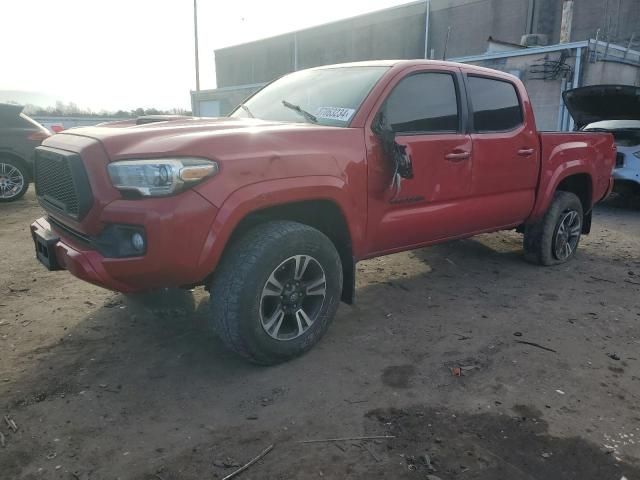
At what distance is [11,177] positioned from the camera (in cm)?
848

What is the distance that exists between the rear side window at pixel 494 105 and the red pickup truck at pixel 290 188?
0.05 feet

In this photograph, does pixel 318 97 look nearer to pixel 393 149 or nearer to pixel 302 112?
pixel 302 112

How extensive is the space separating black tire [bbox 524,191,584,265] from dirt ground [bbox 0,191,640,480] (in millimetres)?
624

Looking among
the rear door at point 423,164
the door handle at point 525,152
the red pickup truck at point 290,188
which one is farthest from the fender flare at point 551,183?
the rear door at point 423,164

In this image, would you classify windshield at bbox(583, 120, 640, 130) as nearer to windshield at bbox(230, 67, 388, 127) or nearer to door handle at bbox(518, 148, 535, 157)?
door handle at bbox(518, 148, 535, 157)

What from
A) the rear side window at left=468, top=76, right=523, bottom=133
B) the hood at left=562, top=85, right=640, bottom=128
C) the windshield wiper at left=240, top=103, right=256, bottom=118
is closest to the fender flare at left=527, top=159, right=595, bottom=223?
the rear side window at left=468, top=76, right=523, bottom=133

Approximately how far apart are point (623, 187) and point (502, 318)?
5.61 meters

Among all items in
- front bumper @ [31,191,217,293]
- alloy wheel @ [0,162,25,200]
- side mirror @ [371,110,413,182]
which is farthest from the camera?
alloy wheel @ [0,162,25,200]

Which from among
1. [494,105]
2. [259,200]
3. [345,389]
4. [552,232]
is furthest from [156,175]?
[552,232]

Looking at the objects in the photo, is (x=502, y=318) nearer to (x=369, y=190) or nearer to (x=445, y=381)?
(x=445, y=381)

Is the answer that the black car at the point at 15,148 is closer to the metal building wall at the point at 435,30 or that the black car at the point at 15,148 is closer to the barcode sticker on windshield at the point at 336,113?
the barcode sticker on windshield at the point at 336,113

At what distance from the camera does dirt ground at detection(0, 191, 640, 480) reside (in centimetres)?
220

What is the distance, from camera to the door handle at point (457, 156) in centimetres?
369

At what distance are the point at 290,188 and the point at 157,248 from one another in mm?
794
